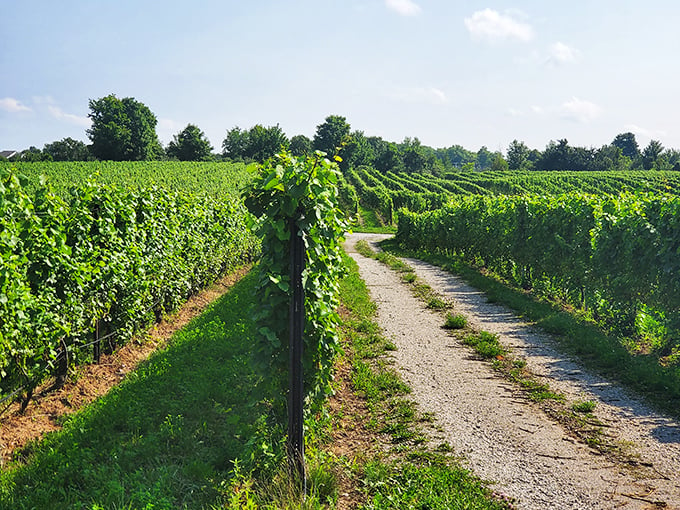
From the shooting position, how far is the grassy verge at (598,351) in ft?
19.6

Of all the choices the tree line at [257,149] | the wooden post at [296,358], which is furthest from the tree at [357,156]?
the wooden post at [296,358]

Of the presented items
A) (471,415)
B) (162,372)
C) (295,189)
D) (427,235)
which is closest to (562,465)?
(471,415)

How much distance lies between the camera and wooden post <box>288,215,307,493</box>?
3674mm

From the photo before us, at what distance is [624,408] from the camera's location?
5.52m

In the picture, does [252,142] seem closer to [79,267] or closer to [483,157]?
[79,267]

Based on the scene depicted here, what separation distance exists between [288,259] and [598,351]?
5517mm

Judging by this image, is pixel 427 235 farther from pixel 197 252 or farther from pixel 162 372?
pixel 162 372

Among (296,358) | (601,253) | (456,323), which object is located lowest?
(456,323)

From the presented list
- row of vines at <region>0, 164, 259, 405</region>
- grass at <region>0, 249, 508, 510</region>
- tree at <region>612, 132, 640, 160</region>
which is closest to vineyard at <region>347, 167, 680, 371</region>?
grass at <region>0, 249, 508, 510</region>

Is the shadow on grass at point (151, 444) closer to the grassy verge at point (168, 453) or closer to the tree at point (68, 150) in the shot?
the grassy verge at point (168, 453)

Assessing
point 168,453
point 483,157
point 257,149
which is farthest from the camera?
point 483,157

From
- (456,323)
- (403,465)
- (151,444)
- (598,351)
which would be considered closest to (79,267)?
(151,444)

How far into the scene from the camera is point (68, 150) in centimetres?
7000

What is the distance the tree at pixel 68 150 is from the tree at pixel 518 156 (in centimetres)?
7882
